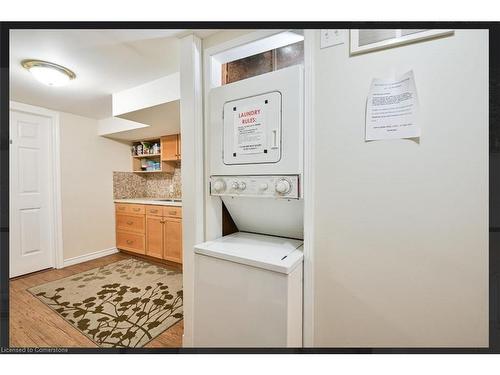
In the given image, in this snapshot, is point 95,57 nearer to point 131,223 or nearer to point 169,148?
point 169,148

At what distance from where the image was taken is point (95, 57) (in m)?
1.56

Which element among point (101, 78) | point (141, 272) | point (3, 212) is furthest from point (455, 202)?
point (141, 272)

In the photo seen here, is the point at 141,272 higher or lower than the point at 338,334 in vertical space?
lower

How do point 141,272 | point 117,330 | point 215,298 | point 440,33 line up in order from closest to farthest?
point 440,33 → point 215,298 → point 117,330 → point 141,272

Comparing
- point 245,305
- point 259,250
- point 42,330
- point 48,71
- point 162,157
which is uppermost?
point 48,71

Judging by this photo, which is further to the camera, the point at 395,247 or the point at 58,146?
the point at 58,146

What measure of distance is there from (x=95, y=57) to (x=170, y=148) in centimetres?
165

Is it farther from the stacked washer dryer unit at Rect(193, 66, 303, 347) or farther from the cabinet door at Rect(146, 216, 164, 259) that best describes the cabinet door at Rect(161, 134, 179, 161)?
the stacked washer dryer unit at Rect(193, 66, 303, 347)

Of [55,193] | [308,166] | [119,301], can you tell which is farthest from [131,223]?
[308,166]

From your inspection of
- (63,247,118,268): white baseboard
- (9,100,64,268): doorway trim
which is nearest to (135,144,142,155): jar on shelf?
(9,100,64,268): doorway trim

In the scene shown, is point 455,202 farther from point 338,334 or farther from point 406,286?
point 338,334

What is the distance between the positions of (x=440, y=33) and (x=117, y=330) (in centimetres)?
253

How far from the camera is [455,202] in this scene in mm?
830

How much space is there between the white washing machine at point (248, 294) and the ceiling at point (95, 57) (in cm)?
128
